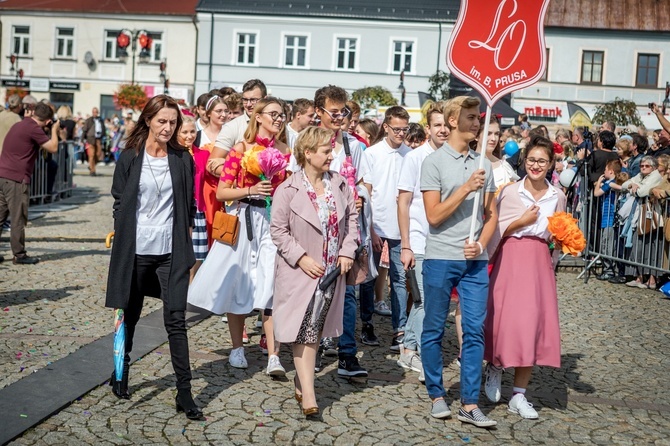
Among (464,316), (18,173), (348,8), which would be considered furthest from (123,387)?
(348,8)

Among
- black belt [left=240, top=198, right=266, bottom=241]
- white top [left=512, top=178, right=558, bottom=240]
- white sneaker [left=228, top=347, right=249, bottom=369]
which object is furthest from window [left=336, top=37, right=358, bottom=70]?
white top [left=512, top=178, right=558, bottom=240]

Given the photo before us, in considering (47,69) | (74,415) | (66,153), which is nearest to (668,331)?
(74,415)

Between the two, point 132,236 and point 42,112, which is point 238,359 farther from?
point 42,112

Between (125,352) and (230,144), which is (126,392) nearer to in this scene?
(125,352)

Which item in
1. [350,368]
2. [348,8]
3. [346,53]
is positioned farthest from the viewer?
[346,53]

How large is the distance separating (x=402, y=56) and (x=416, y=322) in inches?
1871

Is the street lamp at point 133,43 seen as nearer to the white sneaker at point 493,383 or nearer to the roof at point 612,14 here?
the roof at point 612,14

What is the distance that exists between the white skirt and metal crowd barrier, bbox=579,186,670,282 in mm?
6629

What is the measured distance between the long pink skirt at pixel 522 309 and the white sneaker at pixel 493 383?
0.49 ft

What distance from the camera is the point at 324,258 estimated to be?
19.8ft

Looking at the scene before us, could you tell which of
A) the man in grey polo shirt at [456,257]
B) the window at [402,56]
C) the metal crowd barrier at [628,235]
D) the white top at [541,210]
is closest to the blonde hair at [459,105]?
the man in grey polo shirt at [456,257]

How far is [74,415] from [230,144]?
2828 mm

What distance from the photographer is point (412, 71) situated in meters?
53.2

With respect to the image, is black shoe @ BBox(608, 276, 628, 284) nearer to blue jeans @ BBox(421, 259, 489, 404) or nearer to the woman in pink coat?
blue jeans @ BBox(421, 259, 489, 404)
